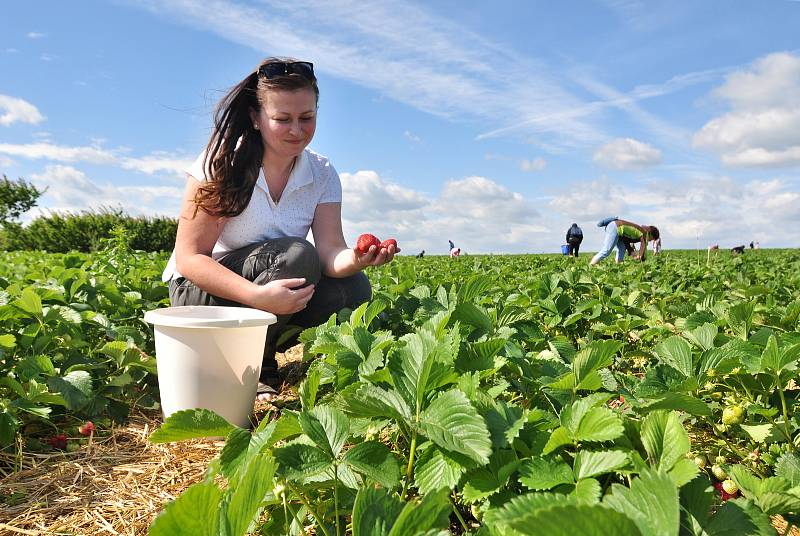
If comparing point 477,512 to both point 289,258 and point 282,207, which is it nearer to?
point 289,258

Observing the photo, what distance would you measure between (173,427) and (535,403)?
0.88 metres

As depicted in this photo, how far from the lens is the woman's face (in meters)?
2.93

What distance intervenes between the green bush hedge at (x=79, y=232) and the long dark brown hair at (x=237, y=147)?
2078 centimetres

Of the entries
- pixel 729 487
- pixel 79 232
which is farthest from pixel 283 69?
pixel 79 232

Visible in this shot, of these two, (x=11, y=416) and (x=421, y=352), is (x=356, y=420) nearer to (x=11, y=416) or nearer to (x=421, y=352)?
(x=421, y=352)

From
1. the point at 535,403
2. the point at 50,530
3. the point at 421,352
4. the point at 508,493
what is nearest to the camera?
the point at 508,493

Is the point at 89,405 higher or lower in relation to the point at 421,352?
lower

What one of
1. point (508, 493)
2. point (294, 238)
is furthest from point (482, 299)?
point (508, 493)

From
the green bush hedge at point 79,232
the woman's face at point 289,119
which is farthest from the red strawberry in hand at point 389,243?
the green bush hedge at point 79,232

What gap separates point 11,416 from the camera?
7.07 feet

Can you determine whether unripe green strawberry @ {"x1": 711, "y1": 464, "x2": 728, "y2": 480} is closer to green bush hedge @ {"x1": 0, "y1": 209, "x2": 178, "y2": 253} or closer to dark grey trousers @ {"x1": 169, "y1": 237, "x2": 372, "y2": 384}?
dark grey trousers @ {"x1": 169, "y1": 237, "x2": 372, "y2": 384}

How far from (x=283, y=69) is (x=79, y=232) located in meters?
22.9

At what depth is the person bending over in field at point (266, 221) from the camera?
2.82 metres

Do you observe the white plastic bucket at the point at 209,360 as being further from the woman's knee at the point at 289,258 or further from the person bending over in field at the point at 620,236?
the person bending over in field at the point at 620,236
